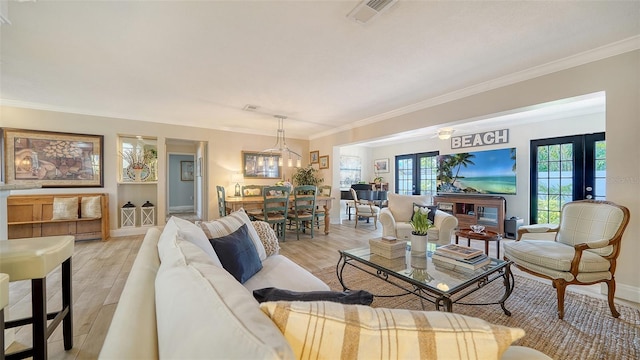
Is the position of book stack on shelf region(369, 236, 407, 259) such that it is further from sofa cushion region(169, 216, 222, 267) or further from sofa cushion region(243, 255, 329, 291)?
sofa cushion region(169, 216, 222, 267)

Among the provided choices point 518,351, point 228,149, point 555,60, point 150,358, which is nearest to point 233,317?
point 150,358

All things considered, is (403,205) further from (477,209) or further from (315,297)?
(315,297)

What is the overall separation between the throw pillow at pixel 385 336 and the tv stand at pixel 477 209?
513 centimetres

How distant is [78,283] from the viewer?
250 centimetres

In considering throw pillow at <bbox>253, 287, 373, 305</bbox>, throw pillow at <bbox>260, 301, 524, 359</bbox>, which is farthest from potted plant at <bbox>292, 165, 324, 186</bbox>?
throw pillow at <bbox>260, 301, 524, 359</bbox>

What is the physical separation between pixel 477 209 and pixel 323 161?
140 inches

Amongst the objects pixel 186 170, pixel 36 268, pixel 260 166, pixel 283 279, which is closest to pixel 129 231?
pixel 260 166

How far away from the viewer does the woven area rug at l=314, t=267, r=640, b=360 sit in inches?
62.7

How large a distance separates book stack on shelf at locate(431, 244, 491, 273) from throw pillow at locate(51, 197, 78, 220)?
17.2ft

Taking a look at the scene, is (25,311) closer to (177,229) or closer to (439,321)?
(177,229)

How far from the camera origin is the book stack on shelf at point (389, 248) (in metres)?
2.13

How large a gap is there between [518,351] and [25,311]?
10.8ft

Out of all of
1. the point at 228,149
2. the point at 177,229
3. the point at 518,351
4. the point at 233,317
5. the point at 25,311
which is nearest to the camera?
the point at 233,317

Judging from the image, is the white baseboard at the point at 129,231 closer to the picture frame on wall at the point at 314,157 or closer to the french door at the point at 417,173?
the picture frame on wall at the point at 314,157
